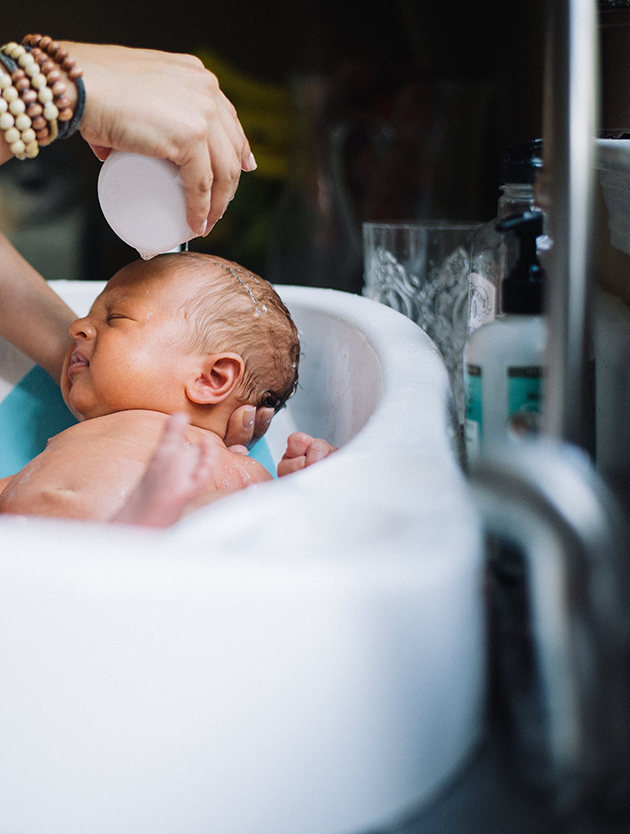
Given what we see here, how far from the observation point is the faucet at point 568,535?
30cm

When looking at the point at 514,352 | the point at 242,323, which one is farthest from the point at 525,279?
the point at 242,323

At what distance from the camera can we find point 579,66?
0.34 meters

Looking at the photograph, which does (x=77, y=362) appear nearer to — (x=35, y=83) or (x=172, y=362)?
(x=172, y=362)

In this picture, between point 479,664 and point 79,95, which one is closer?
point 479,664

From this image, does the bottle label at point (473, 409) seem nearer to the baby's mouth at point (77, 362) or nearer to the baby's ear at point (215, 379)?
the baby's ear at point (215, 379)

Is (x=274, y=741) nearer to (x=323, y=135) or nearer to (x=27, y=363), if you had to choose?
(x=27, y=363)

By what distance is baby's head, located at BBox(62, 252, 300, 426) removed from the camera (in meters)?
0.83

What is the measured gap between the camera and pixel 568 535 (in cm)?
30

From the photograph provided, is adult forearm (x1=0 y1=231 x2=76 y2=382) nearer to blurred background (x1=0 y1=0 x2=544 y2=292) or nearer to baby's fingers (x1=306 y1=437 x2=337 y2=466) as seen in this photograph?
baby's fingers (x1=306 y1=437 x2=337 y2=466)

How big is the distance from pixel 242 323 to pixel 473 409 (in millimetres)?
381

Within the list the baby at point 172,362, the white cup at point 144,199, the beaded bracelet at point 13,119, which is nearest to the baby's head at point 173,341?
the baby at point 172,362

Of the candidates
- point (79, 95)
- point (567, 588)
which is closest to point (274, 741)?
point (567, 588)

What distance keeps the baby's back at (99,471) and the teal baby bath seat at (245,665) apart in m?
0.23

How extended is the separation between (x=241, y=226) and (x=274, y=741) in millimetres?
1803
